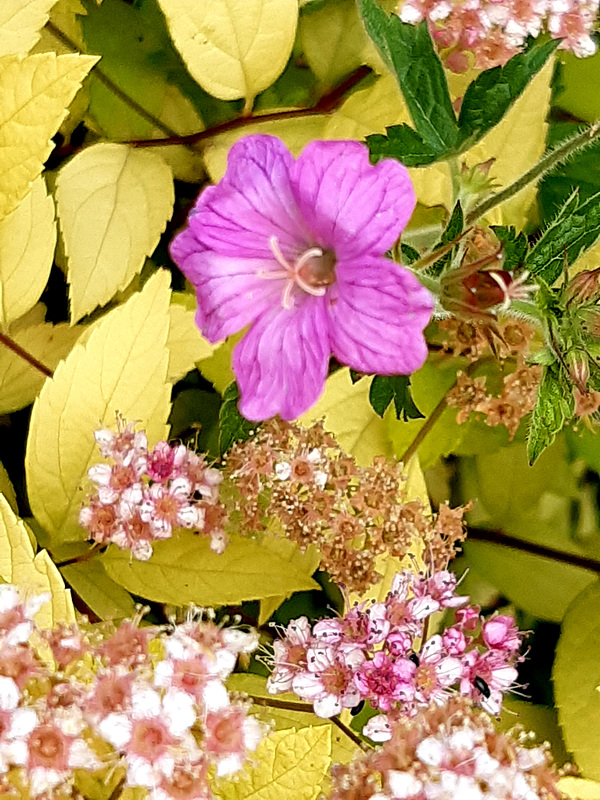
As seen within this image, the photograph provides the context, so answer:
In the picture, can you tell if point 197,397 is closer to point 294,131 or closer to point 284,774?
point 294,131

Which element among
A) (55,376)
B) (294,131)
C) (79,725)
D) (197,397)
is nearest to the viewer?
(79,725)

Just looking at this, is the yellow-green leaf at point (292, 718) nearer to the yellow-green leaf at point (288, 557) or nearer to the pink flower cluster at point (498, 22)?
the yellow-green leaf at point (288, 557)

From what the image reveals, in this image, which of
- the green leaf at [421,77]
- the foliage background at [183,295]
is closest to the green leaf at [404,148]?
the green leaf at [421,77]

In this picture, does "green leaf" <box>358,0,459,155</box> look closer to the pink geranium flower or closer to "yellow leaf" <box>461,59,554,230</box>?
the pink geranium flower

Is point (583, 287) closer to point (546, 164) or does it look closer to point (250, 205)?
point (546, 164)

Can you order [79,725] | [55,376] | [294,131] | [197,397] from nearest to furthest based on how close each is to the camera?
[79,725] < [55,376] < [294,131] < [197,397]

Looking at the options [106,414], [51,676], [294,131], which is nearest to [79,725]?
[51,676]

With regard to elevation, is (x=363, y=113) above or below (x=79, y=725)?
above
